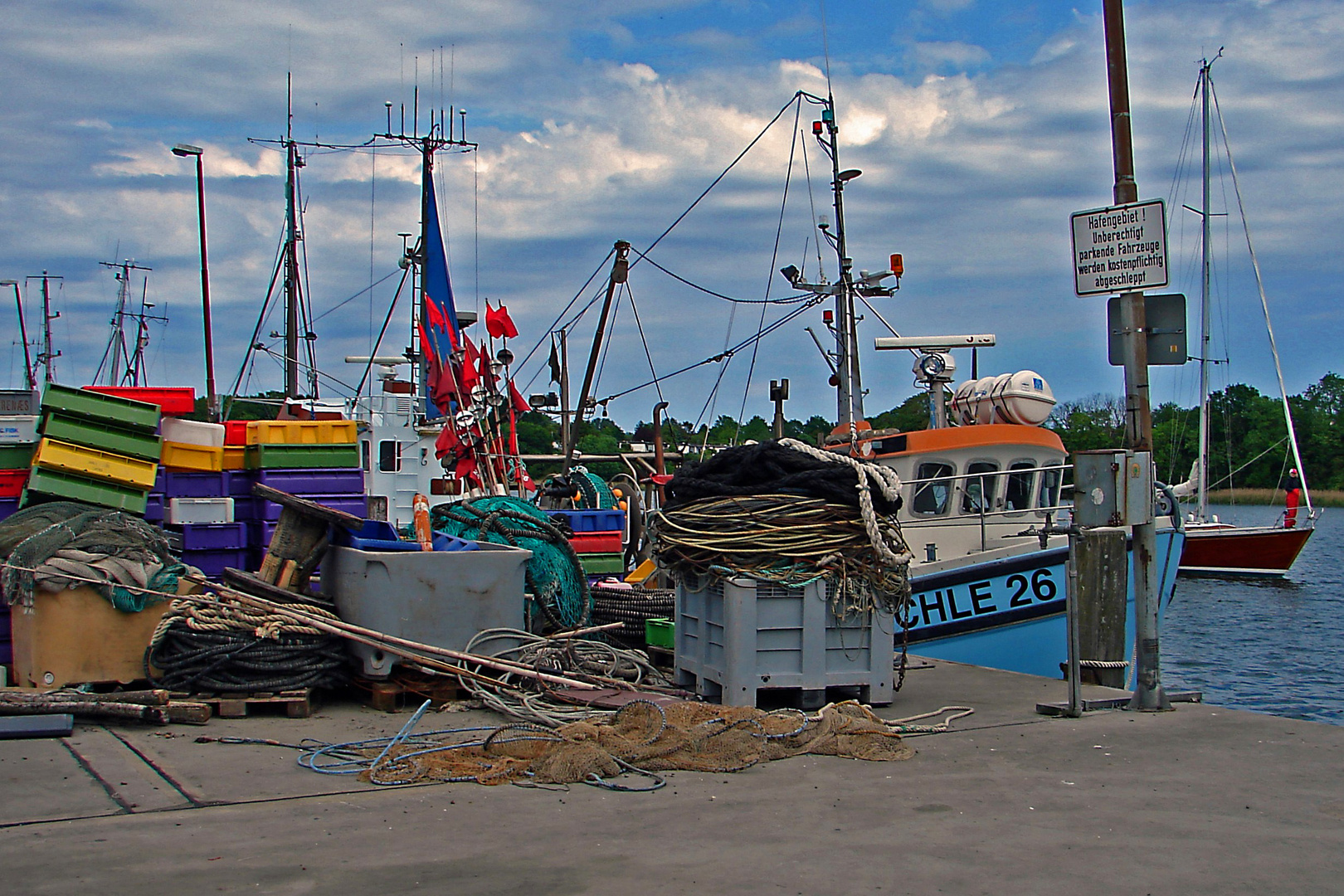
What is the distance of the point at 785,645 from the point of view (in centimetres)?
689

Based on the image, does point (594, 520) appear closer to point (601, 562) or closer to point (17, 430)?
point (601, 562)

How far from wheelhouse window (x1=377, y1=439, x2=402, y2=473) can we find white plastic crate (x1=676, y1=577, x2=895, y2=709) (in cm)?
1775

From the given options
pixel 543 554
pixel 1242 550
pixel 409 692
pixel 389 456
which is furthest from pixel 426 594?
pixel 1242 550

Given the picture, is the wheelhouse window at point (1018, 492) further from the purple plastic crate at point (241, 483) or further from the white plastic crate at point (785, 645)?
the purple plastic crate at point (241, 483)

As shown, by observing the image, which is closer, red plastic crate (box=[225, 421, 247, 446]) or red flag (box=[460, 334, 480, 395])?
red plastic crate (box=[225, 421, 247, 446])

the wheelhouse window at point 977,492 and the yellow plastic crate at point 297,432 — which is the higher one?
the yellow plastic crate at point 297,432

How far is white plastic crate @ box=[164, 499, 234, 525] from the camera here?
9.09m

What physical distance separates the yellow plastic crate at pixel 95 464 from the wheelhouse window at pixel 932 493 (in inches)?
337

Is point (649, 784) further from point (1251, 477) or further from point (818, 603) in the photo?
point (1251, 477)

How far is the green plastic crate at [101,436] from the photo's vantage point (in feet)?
26.7

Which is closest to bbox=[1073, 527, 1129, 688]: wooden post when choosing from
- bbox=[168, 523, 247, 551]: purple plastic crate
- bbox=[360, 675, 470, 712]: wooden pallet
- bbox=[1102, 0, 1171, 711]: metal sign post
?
bbox=[1102, 0, 1171, 711]: metal sign post

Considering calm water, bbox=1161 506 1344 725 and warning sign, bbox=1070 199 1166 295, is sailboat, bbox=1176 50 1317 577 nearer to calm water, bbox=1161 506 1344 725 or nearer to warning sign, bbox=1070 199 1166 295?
calm water, bbox=1161 506 1344 725

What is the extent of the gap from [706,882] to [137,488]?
6240 mm

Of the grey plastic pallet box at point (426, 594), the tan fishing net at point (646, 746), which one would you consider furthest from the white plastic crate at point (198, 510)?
the tan fishing net at point (646, 746)
